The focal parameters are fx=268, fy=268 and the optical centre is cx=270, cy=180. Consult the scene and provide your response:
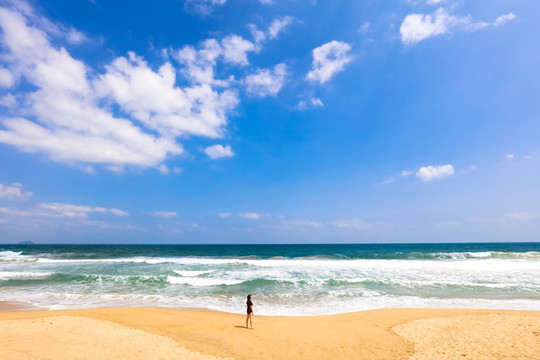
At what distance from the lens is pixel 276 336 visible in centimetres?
945

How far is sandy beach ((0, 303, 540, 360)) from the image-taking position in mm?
7676

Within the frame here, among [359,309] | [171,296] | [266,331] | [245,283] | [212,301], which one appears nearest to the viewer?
[266,331]

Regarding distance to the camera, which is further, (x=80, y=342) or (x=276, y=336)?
(x=276, y=336)

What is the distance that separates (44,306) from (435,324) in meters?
18.7

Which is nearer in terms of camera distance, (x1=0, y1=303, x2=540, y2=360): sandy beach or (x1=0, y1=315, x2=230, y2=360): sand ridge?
(x1=0, y1=315, x2=230, y2=360): sand ridge

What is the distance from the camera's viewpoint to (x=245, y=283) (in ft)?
65.2

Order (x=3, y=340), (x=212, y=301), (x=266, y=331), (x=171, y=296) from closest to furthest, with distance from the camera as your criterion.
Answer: (x=3, y=340) < (x=266, y=331) < (x=212, y=301) < (x=171, y=296)

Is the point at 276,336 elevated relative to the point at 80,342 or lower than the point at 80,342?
lower

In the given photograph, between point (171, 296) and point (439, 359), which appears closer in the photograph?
point (439, 359)

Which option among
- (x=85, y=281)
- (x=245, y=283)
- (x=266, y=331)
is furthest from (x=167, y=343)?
(x=85, y=281)

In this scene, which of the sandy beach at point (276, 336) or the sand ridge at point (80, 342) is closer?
the sand ridge at point (80, 342)

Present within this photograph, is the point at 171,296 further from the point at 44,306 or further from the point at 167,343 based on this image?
the point at 167,343

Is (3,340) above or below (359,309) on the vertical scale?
above

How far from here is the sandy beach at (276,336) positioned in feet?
25.2
